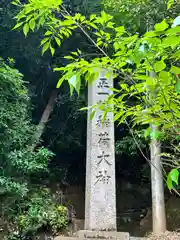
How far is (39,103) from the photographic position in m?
7.91

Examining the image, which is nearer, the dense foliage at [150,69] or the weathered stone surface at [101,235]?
the dense foliage at [150,69]

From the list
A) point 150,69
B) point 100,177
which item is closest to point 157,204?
point 100,177

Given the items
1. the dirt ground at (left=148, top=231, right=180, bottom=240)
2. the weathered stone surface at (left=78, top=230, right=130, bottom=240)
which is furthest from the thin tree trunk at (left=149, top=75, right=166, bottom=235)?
the weathered stone surface at (left=78, top=230, right=130, bottom=240)

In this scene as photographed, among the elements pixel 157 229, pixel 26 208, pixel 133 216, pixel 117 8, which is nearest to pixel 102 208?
pixel 157 229

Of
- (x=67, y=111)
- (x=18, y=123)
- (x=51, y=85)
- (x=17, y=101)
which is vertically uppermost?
(x=51, y=85)

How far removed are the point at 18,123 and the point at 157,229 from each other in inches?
121

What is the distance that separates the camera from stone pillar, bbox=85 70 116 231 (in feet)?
12.1

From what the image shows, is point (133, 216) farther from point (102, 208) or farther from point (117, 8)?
point (117, 8)

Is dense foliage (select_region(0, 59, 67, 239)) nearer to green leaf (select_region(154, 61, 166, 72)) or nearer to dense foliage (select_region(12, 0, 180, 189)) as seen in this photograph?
dense foliage (select_region(12, 0, 180, 189))

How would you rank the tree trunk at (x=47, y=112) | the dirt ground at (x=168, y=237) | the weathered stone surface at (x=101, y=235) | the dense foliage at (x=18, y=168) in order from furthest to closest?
1. the tree trunk at (x=47, y=112)
2. the dense foliage at (x=18, y=168)
3. the dirt ground at (x=168, y=237)
4. the weathered stone surface at (x=101, y=235)

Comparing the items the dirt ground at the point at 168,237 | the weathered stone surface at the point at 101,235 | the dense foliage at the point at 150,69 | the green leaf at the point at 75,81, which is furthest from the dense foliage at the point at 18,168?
the green leaf at the point at 75,81

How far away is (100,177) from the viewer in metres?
3.88

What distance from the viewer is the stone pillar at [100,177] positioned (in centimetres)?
368

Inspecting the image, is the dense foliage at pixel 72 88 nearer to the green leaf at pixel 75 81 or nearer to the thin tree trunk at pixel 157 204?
the green leaf at pixel 75 81
